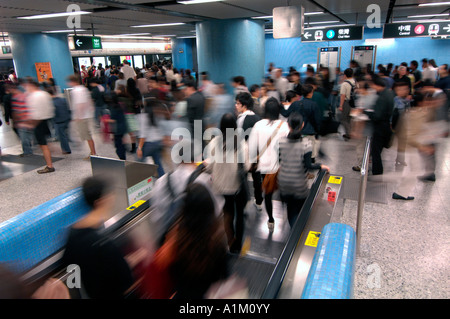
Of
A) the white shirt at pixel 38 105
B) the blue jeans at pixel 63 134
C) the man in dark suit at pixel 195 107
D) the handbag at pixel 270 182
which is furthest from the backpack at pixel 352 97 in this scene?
the blue jeans at pixel 63 134

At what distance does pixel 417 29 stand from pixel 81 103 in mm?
8588

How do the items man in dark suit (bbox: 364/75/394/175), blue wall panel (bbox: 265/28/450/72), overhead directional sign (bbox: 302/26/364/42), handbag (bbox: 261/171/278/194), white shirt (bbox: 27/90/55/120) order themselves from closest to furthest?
1. handbag (bbox: 261/171/278/194)
2. man in dark suit (bbox: 364/75/394/175)
3. white shirt (bbox: 27/90/55/120)
4. overhead directional sign (bbox: 302/26/364/42)
5. blue wall panel (bbox: 265/28/450/72)

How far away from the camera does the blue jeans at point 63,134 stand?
280 inches

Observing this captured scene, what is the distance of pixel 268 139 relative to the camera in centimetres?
353

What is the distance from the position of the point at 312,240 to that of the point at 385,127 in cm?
321

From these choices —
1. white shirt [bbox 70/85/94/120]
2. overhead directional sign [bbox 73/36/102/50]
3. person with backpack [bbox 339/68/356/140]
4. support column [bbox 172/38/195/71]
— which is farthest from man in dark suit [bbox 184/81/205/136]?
support column [bbox 172/38/195/71]

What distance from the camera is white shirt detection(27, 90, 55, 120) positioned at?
5871 millimetres

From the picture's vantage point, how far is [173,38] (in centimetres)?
2009

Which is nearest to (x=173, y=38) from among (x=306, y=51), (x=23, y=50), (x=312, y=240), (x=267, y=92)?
(x=306, y=51)

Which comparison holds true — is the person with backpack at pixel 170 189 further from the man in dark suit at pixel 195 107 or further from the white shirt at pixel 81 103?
the white shirt at pixel 81 103

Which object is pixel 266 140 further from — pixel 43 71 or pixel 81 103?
pixel 43 71

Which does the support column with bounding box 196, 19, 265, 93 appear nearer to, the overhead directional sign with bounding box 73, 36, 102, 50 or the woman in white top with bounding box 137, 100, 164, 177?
the overhead directional sign with bounding box 73, 36, 102, 50

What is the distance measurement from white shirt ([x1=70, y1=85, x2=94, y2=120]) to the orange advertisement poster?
24.9ft
